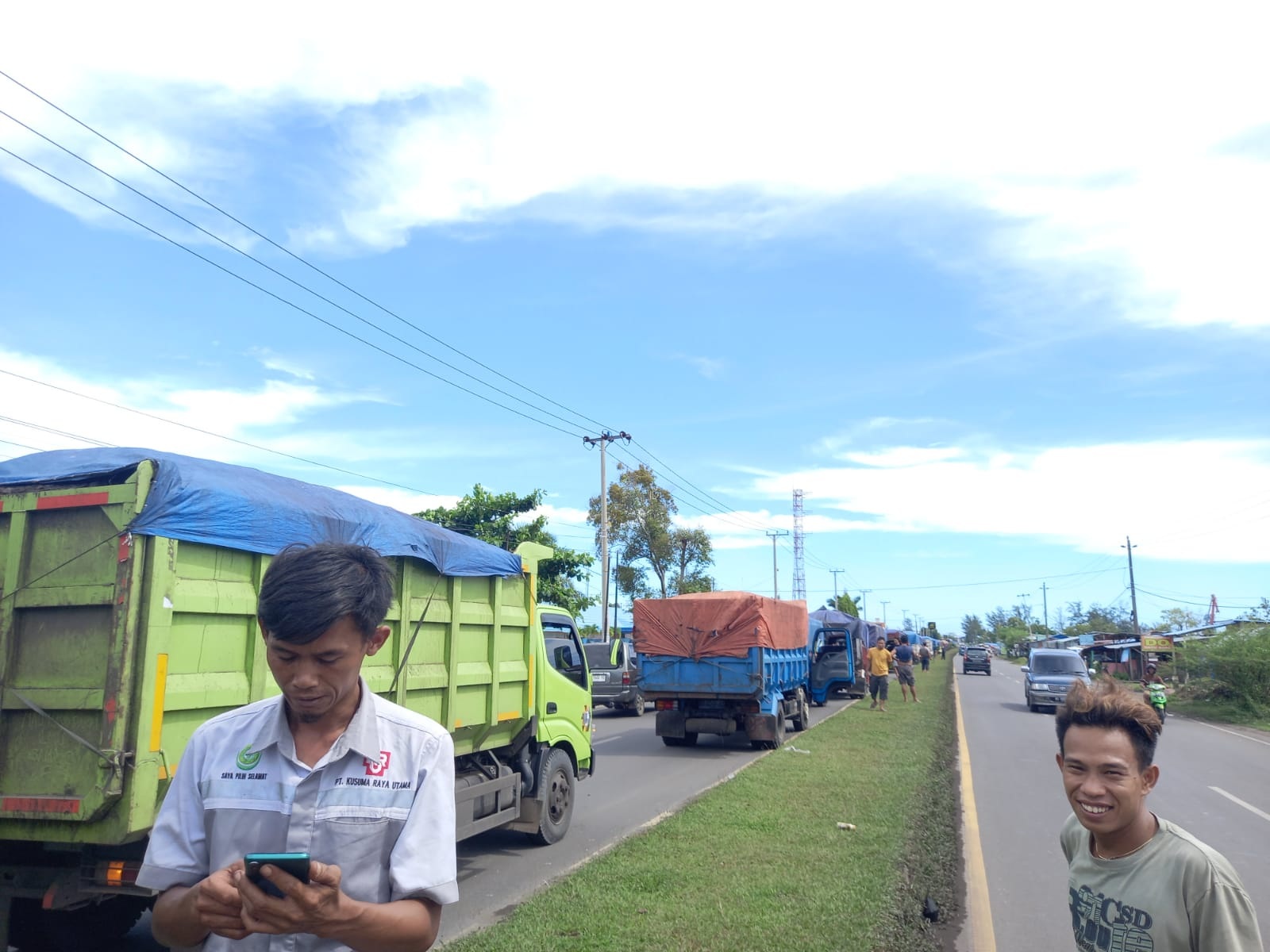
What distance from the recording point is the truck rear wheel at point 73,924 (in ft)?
17.4

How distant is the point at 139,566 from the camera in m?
4.16

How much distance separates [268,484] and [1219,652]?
2925cm

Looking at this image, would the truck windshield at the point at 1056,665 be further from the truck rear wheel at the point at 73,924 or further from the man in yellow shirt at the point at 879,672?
the truck rear wheel at the point at 73,924

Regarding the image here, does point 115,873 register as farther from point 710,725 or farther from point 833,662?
point 833,662

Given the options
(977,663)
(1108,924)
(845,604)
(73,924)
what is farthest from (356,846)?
(845,604)

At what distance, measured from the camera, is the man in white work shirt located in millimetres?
1844

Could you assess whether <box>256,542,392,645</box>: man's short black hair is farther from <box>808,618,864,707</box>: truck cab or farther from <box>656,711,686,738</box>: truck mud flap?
<box>808,618,864,707</box>: truck cab

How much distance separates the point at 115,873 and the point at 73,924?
70.9 inches

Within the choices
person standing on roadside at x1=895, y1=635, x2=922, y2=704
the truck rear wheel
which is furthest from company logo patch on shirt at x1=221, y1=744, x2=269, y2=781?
person standing on roadside at x1=895, y1=635, x2=922, y2=704

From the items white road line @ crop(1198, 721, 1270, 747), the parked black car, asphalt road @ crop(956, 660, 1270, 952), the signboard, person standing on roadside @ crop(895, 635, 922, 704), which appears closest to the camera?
asphalt road @ crop(956, 660, 1270, 952)

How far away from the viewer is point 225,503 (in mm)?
4531

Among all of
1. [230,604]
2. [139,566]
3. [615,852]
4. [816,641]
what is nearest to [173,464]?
[139,566]

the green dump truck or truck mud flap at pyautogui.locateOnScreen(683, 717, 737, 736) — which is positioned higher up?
the green dump truck

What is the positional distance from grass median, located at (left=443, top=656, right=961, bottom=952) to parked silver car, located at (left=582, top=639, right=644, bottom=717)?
30.1 feet
